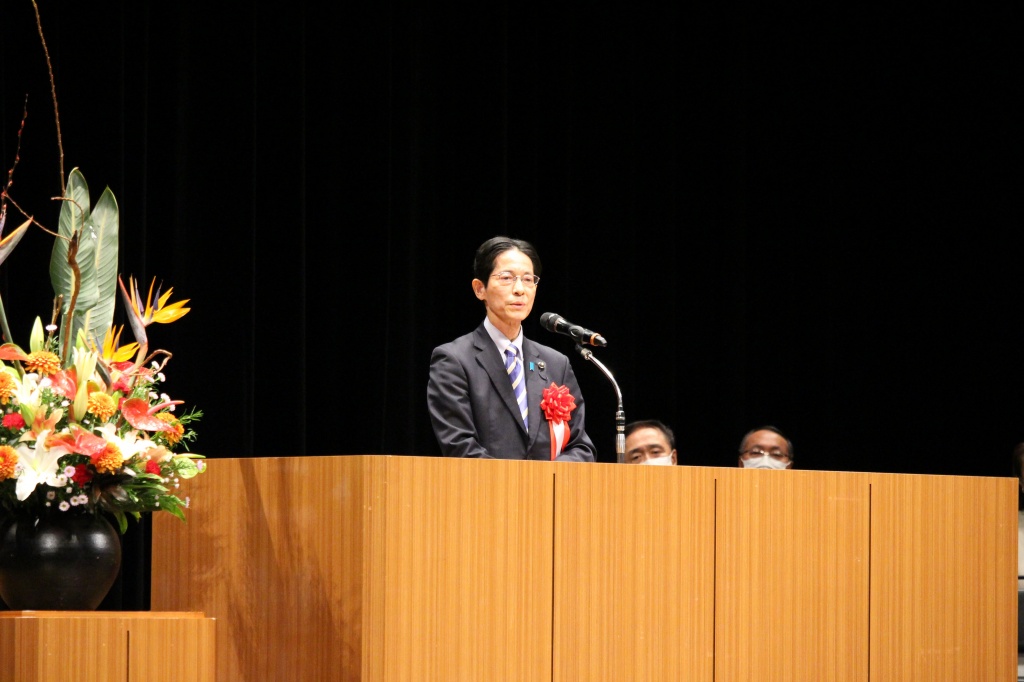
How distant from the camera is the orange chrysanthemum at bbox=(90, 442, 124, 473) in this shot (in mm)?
2568

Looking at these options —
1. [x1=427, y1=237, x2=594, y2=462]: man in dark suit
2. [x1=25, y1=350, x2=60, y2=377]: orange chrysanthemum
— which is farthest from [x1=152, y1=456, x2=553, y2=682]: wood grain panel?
[x1=427, y1=237, x2=594, y2=462]: man in dark suit

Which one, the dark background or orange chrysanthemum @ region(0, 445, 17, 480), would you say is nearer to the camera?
orange chrysanthemum @ region(0, 445, 17, 480)

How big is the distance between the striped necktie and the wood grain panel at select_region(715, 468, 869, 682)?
635 millimetres

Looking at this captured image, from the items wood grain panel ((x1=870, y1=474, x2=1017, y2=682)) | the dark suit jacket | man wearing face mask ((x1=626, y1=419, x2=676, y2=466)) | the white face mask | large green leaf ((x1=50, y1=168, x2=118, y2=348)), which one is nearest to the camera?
large green leaf ((x1=50, y1=168, x2=118, y2=348))

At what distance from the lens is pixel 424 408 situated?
494 cm

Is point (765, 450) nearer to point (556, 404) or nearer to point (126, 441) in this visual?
point (556, 404)

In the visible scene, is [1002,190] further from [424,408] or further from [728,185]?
[424,408]

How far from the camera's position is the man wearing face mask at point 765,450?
4.70m

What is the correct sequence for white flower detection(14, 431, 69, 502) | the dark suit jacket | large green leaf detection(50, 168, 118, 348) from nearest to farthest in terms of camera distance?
white flower detection(14, 431, 69, 502), large green leaf detection(50, 168, 118, 348), the dark suit jacket

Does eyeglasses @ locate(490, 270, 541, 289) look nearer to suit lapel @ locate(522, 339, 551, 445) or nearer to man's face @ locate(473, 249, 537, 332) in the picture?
man's face @ locate(473, 249, 537, 332)

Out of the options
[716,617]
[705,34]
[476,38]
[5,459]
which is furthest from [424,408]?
[5,459]

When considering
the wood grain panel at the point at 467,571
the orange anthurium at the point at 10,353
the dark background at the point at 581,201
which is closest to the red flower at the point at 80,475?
the orange anthurium at the point at 10,353

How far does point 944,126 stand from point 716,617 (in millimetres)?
3199

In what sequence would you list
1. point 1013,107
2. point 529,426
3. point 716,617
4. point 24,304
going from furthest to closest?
point 1013,107
point 24,304
point 529,426
point 716,617
